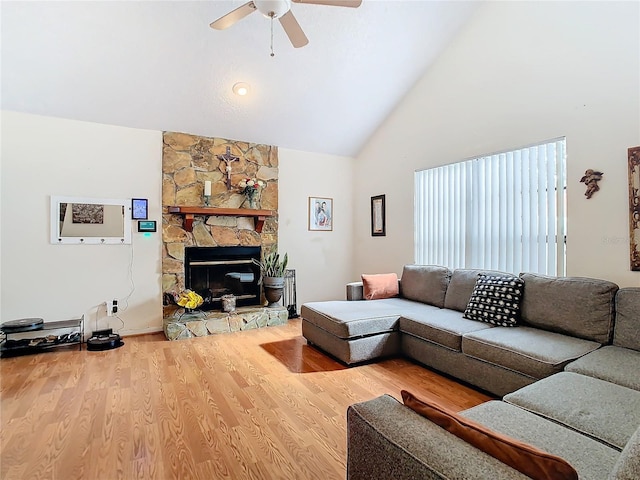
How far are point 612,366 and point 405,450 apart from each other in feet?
6.01

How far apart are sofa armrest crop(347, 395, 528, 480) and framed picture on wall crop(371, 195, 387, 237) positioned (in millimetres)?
4049

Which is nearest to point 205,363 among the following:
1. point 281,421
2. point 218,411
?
point 218,411

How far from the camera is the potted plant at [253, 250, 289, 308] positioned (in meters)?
4.67

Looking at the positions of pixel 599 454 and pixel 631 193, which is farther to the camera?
Answer: pixel 631 193

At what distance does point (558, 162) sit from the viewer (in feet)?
10.0

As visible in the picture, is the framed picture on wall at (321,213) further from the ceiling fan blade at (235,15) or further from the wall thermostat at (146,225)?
the ceiling fan blade at (235,15)

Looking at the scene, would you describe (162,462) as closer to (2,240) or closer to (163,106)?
(2,240)

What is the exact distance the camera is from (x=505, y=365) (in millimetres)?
2348

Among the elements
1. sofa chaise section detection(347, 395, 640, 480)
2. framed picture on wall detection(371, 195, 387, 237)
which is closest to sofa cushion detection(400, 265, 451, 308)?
framed picture on wall detection(371, 195, 387, 237)

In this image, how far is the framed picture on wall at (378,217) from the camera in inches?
201

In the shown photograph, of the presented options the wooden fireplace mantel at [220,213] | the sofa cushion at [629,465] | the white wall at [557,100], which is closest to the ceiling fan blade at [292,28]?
the white wall at [557,100]

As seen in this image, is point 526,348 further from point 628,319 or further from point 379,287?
point 379,287

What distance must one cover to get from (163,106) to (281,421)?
144 inches

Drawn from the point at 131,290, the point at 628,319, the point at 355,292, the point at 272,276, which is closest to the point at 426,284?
the point at 355,292
